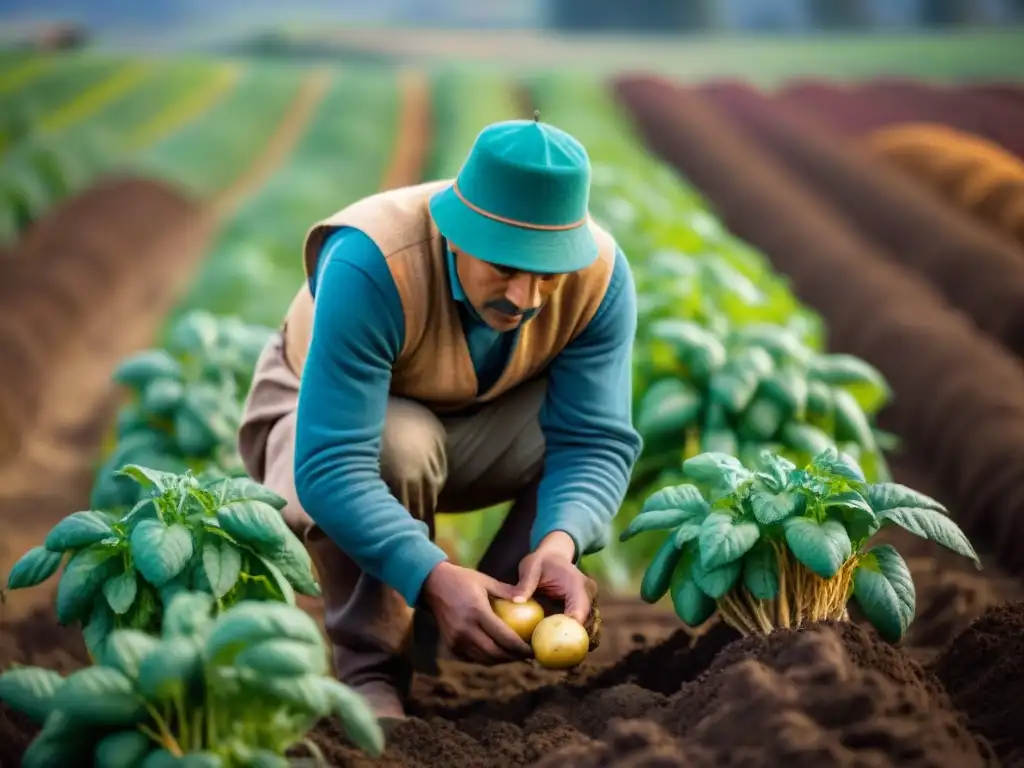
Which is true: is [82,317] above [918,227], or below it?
below

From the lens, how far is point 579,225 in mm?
2648

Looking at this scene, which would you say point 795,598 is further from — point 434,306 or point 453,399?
point 434,306

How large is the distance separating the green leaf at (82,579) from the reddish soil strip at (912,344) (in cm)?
289

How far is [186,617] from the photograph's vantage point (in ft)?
6.98

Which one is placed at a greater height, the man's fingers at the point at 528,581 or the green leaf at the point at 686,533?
the green leaf at the point at 686,533

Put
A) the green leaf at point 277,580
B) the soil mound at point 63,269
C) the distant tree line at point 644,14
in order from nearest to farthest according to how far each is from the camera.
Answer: the green leaf at point 277,580 < the soil mound at point 63,269 < the distant tree line at point 644,14

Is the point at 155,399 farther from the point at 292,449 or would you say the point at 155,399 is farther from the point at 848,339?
the point at 848,339

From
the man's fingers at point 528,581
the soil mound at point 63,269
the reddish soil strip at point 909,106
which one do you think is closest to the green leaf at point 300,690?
the man's fingers at point 528,581

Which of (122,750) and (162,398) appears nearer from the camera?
(122,750)

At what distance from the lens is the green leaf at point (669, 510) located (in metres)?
2.80

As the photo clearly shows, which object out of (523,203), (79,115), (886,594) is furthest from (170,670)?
(79,115)

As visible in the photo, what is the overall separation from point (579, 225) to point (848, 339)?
4263 mm

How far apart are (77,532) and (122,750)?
549 millimetres

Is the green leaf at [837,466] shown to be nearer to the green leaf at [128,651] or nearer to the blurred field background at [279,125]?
the green leaf at [128,651]
